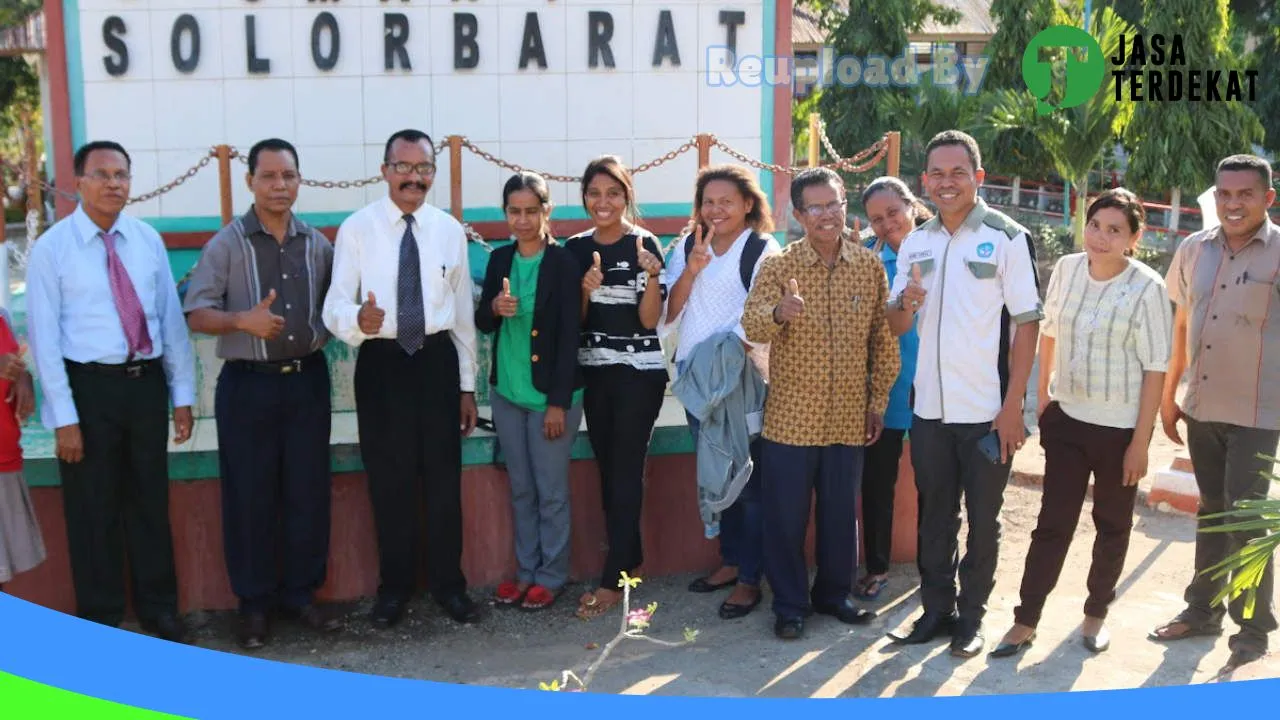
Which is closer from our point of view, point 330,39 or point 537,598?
point 537,598

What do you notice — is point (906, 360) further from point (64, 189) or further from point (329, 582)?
point (64, 189)

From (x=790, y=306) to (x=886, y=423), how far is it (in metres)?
1.05

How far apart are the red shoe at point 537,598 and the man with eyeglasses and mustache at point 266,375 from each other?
0.74 m

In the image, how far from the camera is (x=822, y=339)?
170 inches

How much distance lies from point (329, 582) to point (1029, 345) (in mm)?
2818

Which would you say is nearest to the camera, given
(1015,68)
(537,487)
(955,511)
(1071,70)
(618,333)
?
(955,511)

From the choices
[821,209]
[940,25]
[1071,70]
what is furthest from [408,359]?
[940,25]

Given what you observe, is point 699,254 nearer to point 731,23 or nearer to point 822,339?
point 822,339

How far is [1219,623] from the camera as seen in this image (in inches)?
177

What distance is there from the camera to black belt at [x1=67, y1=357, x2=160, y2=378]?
423 centimetres

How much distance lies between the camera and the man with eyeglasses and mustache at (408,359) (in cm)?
443

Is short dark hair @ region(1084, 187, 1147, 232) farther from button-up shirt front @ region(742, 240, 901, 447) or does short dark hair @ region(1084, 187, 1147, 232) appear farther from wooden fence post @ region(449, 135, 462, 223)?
wooden fence post @ region(449, 135, 462, 223)

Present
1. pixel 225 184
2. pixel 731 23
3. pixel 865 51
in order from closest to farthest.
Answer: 1. pixel 225 184
2. pixel 731 23
3. pixel 865 51

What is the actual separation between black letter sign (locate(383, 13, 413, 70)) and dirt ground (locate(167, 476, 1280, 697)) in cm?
275
